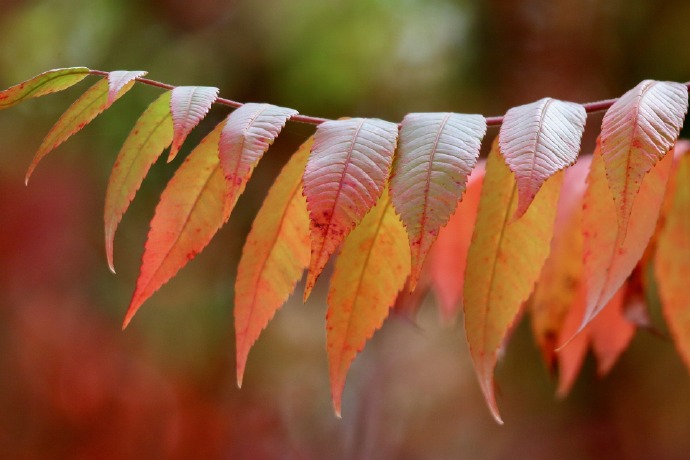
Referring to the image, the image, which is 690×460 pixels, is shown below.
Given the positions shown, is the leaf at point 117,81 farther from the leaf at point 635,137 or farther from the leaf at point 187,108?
the leaf at point 635,137

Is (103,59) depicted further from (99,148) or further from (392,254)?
(392,254)

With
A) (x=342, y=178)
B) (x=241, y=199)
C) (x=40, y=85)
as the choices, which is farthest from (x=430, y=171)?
(x=241, y=199)

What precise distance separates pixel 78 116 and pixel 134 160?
5cm

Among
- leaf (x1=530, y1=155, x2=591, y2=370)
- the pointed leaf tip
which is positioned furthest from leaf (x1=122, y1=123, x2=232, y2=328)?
leaf (x1=530, y1=155, x2=591, y2=370)

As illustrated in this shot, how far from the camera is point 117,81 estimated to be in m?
0.49

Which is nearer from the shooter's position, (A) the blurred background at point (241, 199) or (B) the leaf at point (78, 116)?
(B) the leaf at point (78, 116)

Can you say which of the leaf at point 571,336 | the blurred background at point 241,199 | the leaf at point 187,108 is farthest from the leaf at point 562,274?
the blurred background at point 241,199

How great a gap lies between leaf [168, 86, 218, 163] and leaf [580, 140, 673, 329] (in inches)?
11.7

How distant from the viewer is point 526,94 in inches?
95.7

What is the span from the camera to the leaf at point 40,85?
491 millimetres

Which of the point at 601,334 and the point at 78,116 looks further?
the point at 601,334

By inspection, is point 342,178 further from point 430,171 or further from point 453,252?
point 453,252

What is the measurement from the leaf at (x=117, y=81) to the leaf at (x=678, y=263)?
1.73 feet

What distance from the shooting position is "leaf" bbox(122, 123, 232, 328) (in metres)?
0.51
